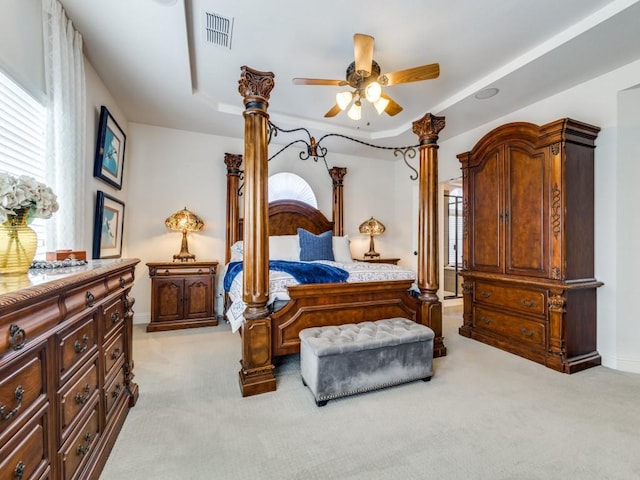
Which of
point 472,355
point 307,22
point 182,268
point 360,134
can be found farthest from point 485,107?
point 182,268

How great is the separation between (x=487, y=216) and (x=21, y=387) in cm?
391

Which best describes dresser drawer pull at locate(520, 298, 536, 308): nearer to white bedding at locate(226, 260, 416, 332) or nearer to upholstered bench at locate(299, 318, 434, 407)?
white bedding at locate(226, 260, 416, 332)

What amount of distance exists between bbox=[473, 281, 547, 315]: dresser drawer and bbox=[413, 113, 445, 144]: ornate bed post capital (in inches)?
69.4

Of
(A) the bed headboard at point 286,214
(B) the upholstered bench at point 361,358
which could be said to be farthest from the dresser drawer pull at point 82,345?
(A) the bed headboard at point 286,214

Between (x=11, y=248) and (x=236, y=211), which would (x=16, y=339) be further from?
(x=236, y=211)

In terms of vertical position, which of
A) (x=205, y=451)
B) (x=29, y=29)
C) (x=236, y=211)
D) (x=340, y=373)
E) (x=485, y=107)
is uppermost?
(x=485, y=107)

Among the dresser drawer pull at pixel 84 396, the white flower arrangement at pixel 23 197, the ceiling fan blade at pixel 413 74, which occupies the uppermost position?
the ceiling fan blade at pixel 413 74

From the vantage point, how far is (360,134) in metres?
4.75

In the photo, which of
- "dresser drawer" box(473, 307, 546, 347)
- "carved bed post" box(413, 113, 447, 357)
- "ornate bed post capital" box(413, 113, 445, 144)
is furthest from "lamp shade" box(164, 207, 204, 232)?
"dresser drawer" box(473, 307, 546, 347)

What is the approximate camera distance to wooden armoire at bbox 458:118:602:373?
274cm

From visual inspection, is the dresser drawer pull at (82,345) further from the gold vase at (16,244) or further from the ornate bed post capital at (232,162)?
the ornate bed post capital at (232,162)

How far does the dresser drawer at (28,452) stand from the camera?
31.5 inches

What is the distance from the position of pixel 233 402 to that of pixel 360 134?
407 cm

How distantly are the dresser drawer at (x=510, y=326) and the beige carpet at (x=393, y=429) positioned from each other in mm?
351
